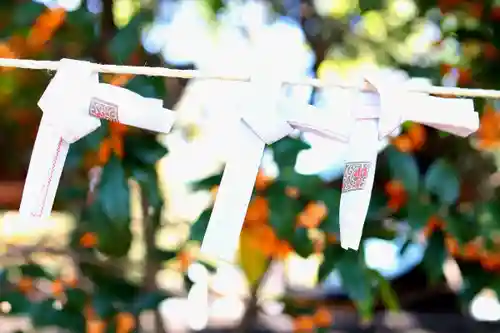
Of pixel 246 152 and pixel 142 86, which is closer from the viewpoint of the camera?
pixel 246 152

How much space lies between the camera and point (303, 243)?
2.75 feet

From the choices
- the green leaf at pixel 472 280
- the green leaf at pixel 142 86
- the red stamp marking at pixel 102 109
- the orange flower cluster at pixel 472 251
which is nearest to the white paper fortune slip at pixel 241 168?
the red stamp marking at pixel 102 109

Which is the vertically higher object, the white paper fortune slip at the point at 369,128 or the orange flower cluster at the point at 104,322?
the white paper fortune slip at the point at 369,128

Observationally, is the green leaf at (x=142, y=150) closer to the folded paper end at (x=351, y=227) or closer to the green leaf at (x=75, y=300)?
the green leaf at (x=75, y=300)

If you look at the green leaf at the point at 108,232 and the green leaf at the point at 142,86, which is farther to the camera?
the green leaf at the point at 108,232

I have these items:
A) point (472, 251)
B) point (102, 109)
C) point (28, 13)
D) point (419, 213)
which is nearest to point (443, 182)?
point (419, 213)

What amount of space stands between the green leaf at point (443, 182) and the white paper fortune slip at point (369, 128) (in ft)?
1.04

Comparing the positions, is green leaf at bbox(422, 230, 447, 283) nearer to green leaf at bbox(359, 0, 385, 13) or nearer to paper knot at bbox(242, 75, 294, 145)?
green leaf at bbox(359, 0, 385, 13)

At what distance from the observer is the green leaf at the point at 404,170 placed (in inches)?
33.0

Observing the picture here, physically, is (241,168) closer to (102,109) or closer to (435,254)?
(102,109)

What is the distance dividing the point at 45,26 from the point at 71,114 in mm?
423

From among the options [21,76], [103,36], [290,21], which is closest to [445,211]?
[290,21]

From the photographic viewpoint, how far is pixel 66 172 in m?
1.11

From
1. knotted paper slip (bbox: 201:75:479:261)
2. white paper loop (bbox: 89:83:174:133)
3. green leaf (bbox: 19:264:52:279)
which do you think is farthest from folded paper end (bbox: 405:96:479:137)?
green leaf (bbox: 19:264:52:279)
